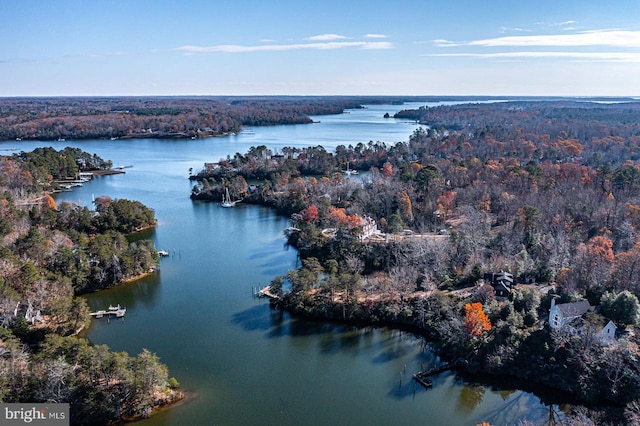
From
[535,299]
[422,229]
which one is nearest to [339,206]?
[422,229]

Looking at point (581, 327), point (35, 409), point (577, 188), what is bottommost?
point (35, 409)

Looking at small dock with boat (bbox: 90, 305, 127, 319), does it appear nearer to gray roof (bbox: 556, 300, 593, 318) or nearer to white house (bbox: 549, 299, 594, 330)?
white house (bbox: 549, 299, 594, 330)

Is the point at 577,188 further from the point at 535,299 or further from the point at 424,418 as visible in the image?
the point at 424,418

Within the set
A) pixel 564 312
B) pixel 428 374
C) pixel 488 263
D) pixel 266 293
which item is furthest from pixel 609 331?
pixel 266 293

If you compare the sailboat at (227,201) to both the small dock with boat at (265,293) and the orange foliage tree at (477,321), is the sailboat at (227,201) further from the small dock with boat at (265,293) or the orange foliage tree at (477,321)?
the orange foliage tree at (477,321)

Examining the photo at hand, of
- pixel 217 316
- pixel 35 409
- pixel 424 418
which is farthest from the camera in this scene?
pixel 217 316

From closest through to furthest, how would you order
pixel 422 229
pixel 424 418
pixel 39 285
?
1. pixel 424 418
2. pixel 39 285
3. pixel 422 229
